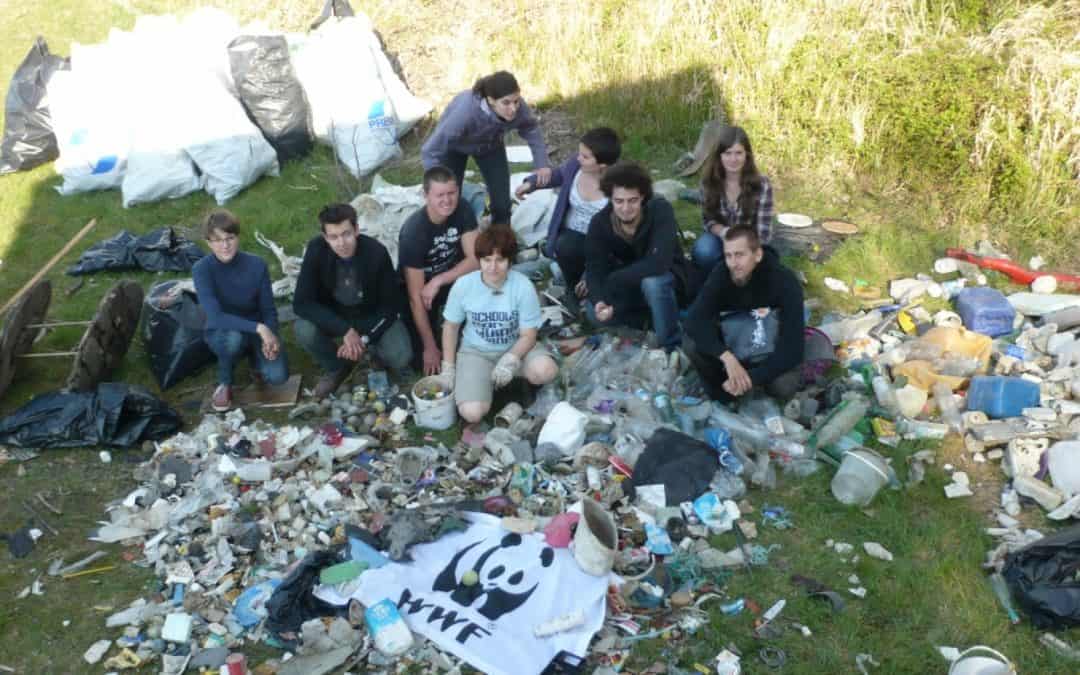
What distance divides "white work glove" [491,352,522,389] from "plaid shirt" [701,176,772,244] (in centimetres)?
183

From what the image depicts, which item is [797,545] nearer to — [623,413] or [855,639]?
[855,639]

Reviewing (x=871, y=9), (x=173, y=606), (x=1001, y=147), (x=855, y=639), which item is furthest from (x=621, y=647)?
(x=871, y=9)

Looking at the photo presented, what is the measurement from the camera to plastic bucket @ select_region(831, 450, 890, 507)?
4586 millimetres

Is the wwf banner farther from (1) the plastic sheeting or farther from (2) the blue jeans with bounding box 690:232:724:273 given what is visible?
(1) the plastic sheeting

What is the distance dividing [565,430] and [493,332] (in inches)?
32.3

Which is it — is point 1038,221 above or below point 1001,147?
below

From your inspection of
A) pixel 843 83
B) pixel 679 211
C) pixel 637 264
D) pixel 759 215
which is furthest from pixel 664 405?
pixel 843 83

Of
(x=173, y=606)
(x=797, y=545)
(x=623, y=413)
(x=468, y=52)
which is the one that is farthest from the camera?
(x=468, y=52)

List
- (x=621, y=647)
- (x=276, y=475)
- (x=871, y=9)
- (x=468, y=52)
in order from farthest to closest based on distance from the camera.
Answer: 1. (x=468, y=52)
2. (x=871, y=9)
3. (x=276, y=475)
4. (x=621, y=647)

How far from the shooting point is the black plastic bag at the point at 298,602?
3.96 meters

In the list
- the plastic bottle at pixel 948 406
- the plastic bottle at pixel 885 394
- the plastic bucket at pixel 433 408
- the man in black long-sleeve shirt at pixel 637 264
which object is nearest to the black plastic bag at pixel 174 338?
the plastic bucket at pixel 433 408

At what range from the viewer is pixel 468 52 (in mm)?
9891

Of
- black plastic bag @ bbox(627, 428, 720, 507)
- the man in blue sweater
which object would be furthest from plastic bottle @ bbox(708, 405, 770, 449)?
the man in blue sweater

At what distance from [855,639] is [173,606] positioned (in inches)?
125
